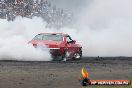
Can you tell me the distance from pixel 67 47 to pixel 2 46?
121 inches

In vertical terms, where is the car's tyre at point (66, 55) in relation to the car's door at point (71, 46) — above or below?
below

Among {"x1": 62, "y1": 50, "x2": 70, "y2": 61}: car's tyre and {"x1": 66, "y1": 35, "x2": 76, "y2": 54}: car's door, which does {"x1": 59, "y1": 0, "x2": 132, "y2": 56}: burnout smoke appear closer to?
{"x1": 66, "y1": 35, "x2": 76, "y2": 54}: car's door

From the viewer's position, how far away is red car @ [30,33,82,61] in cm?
2439

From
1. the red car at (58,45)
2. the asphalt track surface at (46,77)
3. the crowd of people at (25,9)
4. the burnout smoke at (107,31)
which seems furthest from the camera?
the crowd of people at (25,9)

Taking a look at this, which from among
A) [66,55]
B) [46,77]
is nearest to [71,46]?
[66,55]

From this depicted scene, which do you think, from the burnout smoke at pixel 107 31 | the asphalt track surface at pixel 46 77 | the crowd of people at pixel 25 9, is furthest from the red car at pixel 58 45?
the crowd of people at pixel 25 9

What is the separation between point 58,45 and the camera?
80.1 ft

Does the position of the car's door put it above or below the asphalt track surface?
above

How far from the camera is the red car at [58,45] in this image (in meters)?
24.4

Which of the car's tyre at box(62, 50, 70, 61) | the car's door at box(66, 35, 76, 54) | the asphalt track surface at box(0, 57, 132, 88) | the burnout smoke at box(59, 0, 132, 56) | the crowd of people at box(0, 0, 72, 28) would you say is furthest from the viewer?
the crowd of people at box(0, 0, 72, 28)

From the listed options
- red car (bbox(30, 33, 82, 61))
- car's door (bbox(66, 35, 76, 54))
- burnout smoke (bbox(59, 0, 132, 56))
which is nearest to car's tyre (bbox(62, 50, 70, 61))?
red car (bbox(30, 33, 82, 61))

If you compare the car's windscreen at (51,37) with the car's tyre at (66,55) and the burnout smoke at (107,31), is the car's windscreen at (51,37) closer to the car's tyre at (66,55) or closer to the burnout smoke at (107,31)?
the car's tyre at (66,55)

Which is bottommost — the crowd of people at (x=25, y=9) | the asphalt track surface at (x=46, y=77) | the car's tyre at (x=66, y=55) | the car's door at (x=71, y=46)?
the asphalt track surface at (x=46, y=77)

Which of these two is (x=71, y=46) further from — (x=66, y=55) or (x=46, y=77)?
(x=46, y=77)
